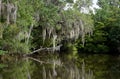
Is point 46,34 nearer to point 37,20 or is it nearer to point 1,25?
point 37,20

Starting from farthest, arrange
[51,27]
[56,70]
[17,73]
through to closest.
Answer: [51,27], [56,70], [17,73]

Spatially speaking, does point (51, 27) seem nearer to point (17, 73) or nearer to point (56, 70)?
point (56, 70)

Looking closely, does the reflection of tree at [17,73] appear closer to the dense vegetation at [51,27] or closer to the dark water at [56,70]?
the dark water at [56,70]

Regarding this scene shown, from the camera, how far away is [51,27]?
1137 inches

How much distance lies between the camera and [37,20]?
27.9 meters

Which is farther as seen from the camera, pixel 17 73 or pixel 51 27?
pixel 51 27

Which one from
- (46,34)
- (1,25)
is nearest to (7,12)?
(1,25)

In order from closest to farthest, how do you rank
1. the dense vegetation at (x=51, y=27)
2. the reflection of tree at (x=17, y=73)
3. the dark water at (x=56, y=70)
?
the reflection of tree at (x=17, y=73)
the dark water at (x=56, y=70)
the dense vegetation at (x=51, y=27)

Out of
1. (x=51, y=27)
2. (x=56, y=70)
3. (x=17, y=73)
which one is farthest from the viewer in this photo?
(x=51, y=27)

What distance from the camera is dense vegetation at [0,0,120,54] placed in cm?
2281

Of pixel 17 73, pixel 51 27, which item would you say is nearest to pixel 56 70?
pixel 17 73

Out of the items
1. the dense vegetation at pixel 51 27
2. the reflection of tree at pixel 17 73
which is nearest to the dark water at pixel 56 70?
the reflection of tree at pixel 17 73

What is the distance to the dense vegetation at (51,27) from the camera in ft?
74.8

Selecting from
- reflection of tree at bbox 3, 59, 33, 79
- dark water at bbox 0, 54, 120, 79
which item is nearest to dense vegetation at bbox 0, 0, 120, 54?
dark water at bbox 0, 54, 120, 79
